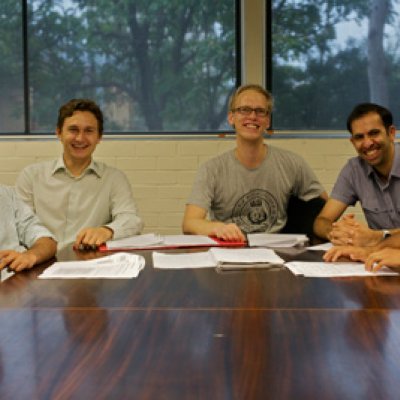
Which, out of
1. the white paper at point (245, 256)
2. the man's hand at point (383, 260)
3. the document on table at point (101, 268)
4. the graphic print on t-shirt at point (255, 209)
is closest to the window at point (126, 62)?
the graphic print on t-shirt at point (255, 209)

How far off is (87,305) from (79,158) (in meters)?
1.61

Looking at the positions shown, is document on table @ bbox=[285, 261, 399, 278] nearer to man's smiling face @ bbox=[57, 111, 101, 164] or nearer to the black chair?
the black chair

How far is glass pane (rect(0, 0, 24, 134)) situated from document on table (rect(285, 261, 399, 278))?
2.79 metres

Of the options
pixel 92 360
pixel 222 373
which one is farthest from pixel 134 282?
pixel 222 373

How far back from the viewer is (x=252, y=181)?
301cm

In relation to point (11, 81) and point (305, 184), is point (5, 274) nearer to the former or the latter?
A: point (305, 184)

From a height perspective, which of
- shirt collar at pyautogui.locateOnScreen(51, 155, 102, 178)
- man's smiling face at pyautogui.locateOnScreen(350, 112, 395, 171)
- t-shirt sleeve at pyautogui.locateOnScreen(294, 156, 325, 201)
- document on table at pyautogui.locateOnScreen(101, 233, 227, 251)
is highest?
man's smiling face at pyautogui.locateOnScreen(350, 112, 395, 171)

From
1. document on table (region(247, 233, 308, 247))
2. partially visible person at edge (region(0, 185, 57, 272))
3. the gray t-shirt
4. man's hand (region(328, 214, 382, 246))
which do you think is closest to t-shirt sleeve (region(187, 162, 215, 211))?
→ the gray t-shirt

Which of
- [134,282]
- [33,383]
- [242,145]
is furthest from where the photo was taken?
[242,145]

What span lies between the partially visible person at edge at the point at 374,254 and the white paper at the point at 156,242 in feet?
1.73

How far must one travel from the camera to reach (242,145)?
3062 millimetres

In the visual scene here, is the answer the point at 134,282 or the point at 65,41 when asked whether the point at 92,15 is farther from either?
the point at 134,282

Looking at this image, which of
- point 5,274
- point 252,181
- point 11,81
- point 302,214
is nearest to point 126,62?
point 11,81

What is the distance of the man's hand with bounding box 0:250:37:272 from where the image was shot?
1854 mm
